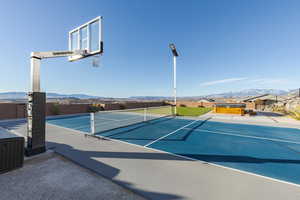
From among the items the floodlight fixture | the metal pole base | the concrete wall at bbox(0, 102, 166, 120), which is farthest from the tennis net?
the floodlight fixture

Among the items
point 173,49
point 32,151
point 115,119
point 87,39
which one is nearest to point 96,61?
point 87,39

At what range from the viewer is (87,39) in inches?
211

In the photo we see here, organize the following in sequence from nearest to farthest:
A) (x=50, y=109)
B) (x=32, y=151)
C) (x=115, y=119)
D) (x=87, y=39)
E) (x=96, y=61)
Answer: (x=32, y=151) → (x=87, y=39) → (x=96, y=61) → (x=115, y=119) → (x=50, y=109)

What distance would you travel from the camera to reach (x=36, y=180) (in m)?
2.94

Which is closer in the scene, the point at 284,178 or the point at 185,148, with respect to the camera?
the point at 284,178

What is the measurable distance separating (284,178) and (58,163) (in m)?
6.22

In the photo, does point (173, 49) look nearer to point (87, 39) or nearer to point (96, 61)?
point (96, 61)

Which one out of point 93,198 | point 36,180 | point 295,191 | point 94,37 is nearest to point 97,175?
point 93,198

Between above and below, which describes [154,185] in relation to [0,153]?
below

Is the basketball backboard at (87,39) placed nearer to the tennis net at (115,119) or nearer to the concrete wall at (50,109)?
the tennis net at (115,119)

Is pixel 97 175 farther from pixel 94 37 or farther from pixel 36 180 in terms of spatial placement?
pixel 94 37

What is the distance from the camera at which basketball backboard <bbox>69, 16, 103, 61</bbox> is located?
16.5ft

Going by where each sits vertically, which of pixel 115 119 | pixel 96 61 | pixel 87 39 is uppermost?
pixel 87 39

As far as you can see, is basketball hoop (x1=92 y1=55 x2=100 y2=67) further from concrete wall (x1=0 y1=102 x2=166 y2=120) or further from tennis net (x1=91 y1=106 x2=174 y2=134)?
concrete wall (x1=0 y1=102 x2=166 y2=120)
